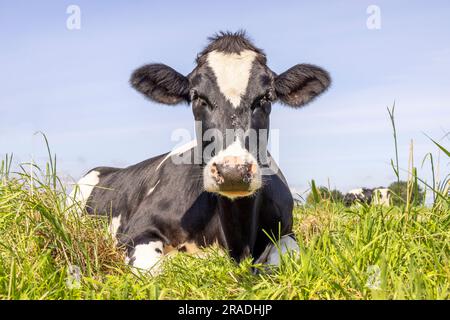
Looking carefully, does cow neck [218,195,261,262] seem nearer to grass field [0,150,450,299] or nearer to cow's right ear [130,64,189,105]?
grass field [0,150,450,299]

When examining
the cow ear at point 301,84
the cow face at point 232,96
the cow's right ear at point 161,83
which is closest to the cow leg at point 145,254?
the cow face at point 232,96

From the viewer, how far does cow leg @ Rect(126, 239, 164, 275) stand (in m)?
6.57

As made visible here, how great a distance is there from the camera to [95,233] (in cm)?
572

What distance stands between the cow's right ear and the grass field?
192cm

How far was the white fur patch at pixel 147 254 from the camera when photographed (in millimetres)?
6561

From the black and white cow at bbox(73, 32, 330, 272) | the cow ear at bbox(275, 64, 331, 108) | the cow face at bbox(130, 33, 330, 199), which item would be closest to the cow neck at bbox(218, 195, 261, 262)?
the black and white cow at bbox(73, 32, 330, 272)

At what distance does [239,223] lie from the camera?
21.9ft

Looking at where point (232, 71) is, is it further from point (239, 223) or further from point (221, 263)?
point (221, 263)

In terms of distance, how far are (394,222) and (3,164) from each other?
3.93 m

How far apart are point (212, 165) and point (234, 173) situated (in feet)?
0.95

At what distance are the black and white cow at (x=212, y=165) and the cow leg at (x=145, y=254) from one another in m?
0.01

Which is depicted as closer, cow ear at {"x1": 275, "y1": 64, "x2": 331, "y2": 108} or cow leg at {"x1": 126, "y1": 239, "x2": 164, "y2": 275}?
cow leg at {"x1": 126, "y1": 239, "x2": 164, "y2": 275}

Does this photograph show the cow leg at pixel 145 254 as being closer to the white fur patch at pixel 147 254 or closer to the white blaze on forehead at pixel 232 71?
the white fur patch at pixel 147 254
